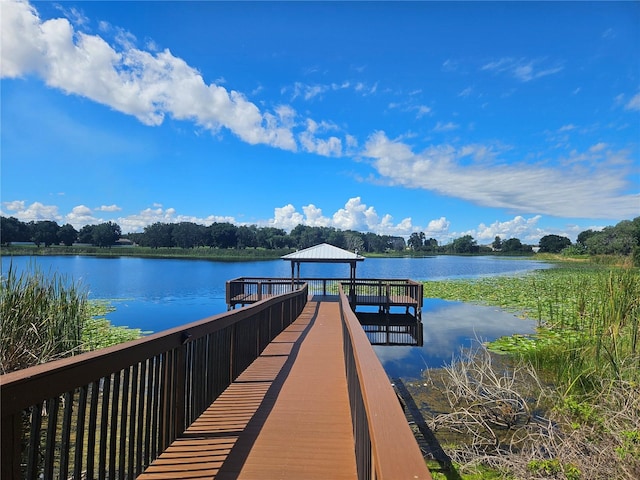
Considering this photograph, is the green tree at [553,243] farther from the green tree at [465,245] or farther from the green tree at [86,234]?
the green tree at [86,234]

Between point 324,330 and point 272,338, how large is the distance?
6.54 feet

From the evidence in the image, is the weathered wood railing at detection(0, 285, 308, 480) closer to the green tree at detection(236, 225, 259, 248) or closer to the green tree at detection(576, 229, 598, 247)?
the green tree at detection(576, 229, 598, 247)

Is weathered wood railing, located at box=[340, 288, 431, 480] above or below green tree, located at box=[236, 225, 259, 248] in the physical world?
below

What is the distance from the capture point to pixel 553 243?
102125 mm

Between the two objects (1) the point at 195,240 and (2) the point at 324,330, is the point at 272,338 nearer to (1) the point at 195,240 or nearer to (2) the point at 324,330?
(2) the point at 324,330

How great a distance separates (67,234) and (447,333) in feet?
261

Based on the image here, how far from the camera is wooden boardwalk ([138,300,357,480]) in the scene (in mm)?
2768

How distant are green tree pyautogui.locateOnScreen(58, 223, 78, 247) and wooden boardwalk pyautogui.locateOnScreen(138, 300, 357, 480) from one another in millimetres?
79978

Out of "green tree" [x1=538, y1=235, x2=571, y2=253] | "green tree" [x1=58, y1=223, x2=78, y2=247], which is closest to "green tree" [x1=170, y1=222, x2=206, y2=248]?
"green tree" [x1=58, y1=223, x2=78, y2=247]

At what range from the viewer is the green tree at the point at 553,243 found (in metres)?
95.4

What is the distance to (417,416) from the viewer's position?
6.96 meters

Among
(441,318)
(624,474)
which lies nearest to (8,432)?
(624,474)

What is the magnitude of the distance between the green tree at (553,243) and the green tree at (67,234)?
107 metres

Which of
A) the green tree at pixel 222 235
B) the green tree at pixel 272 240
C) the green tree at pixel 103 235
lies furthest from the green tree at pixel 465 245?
the green tree at pixel 103 235
